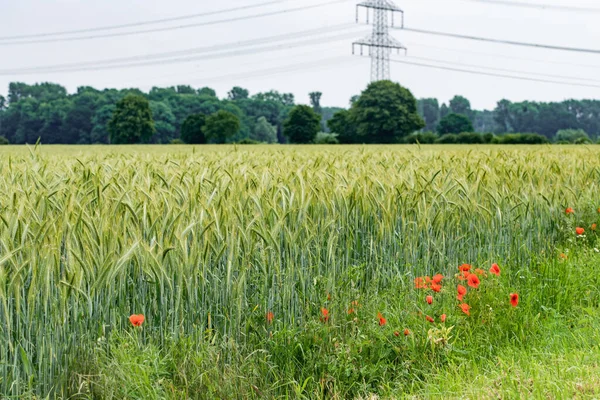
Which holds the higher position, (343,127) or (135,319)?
(343,127)

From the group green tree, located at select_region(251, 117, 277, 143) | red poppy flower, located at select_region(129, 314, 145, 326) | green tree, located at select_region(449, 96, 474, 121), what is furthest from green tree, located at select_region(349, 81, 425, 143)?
red poppy flower, located at select_region(129, 314, 145, 326)

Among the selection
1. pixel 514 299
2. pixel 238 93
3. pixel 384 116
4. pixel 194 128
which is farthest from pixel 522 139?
pixel 238 93

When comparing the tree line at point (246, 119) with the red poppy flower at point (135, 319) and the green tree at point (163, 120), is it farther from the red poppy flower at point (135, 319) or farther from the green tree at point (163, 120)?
the red poppy flower at point (135, 319)

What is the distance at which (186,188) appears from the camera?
3.64 m

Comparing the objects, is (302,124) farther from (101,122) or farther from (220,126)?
(101,122)

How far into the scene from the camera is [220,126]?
6625cm

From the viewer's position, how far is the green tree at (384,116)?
59.4m

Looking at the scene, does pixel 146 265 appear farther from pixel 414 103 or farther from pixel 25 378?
pixel 414 103

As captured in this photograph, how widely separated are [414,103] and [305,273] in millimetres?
61300

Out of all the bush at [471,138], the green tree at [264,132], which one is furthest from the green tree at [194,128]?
the bush at [471,138]

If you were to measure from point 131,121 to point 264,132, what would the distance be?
79.5 ft

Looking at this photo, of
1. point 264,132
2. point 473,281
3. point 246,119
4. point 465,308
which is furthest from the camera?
point 246,119

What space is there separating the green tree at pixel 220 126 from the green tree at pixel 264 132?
17520 mm

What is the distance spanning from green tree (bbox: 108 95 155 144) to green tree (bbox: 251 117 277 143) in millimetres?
20699
